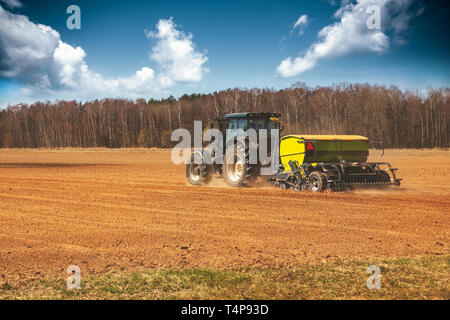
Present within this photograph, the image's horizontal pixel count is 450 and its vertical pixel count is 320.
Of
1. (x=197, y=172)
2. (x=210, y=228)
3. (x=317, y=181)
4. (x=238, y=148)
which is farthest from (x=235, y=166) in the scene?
(x=210, y=228)

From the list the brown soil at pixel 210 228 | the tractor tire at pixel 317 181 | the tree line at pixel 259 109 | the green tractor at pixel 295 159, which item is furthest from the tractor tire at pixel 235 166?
the tree line at pixel 259 109

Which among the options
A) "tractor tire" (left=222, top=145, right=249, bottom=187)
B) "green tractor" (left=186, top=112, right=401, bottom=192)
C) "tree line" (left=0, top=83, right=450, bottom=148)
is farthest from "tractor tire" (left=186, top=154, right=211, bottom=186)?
"tree line" (left=0, top=83, right=450, bottom=148)

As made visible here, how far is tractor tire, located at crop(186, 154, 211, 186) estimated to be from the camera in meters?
13.4

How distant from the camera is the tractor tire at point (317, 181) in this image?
10.7 meters

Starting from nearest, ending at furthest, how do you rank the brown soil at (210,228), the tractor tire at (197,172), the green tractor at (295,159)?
1. the brown soil at (210,228)
2. the green tractor at (295,159)
3. the tractor tire at (197,172)

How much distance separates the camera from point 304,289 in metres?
4.21

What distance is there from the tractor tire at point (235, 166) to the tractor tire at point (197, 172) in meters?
0.92

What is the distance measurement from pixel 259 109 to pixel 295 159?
148 feet

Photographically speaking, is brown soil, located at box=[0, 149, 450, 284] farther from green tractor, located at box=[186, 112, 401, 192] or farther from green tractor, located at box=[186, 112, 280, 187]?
green tractor, located at box=[186, 112, 280, 187]

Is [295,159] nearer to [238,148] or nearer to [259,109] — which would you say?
[238,148]

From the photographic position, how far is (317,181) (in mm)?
10852

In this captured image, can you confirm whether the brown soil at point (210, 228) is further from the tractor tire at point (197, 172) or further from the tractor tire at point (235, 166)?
the tractor tire at point (197, 172)
